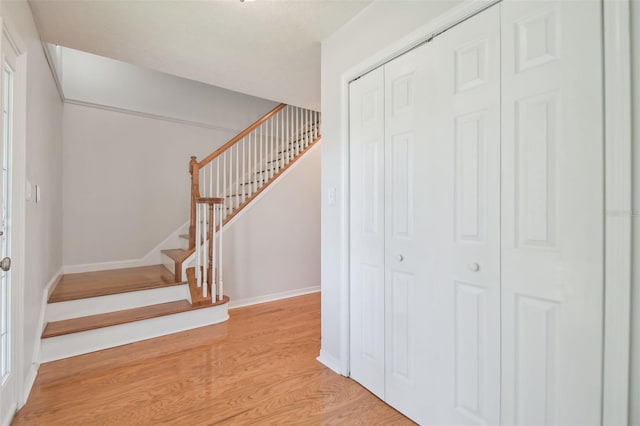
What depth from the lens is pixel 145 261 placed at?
3902 millimetres

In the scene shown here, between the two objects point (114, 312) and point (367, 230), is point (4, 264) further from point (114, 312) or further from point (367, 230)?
point (367, 230)

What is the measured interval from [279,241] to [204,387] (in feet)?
6.78

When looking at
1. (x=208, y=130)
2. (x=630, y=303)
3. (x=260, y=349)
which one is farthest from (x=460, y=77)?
(x=208, y=130)

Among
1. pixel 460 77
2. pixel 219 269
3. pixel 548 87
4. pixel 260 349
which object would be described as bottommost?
pixel 260 349

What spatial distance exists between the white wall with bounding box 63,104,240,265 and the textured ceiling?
154 cm

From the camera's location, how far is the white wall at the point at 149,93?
11.2 ft

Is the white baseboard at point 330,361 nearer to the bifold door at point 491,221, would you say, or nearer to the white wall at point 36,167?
the bifold door at point 491,221

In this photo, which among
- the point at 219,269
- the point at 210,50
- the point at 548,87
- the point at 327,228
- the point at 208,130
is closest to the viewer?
the point at 548,87

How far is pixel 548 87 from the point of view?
1.04 m

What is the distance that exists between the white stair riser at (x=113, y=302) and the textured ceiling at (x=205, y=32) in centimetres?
207

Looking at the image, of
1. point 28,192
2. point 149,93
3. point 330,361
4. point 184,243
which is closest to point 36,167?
point 28,192

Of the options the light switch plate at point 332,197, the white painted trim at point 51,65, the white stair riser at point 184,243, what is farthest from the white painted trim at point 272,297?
the white painted trim at point 51,65

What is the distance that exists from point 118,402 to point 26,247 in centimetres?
107

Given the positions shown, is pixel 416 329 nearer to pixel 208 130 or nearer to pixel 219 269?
pixel 219 269
